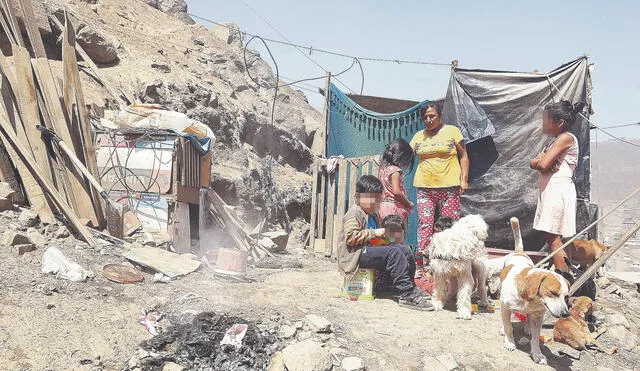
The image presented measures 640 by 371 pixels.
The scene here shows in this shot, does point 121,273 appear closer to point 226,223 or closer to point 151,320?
point 151,320

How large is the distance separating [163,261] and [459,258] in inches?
110

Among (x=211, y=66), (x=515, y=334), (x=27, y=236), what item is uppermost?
(x=211, y=66)

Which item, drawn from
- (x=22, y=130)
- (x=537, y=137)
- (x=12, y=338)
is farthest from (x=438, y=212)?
(x=22, y=130)

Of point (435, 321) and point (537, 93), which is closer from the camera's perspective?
point (435, 321)

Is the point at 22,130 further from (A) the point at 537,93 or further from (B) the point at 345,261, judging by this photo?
(A) the point at 537,93

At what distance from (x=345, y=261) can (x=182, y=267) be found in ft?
5.35

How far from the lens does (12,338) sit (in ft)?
8.73

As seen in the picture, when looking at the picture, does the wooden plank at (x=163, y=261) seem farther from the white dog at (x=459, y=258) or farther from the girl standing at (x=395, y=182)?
the white dog at (x=459, y=258)

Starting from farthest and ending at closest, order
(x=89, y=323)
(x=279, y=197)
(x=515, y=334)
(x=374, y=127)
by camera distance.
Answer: (x=279, y=197) < (x=374, y=127) < (x=515, y=334) < (x=89, y=323)

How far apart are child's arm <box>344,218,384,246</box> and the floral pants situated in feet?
2.93

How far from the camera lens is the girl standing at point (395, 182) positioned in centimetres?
454

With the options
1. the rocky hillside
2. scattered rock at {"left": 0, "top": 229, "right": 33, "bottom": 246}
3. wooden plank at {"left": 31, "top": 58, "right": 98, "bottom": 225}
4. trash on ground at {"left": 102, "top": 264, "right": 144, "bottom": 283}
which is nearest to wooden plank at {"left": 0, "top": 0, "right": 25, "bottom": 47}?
wooden plank at {"left": 31, "top": 58, "right": 98, "bottom": 225}

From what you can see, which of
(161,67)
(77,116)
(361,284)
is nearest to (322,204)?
(361,284)

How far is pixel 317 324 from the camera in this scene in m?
3.29
